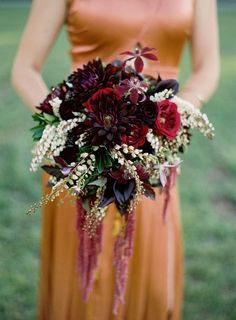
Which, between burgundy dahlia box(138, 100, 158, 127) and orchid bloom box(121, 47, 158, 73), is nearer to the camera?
burgundy dahlia box(138, 100, 158, 127)

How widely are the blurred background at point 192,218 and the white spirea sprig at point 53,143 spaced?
1989 millimetres

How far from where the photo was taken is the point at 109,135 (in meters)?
1.91

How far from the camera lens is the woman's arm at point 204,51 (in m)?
2.63

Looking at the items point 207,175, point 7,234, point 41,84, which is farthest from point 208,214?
point 41,84

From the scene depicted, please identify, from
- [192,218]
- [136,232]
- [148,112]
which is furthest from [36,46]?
[192,218]

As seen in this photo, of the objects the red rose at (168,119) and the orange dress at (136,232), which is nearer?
the red rose at (168,119)

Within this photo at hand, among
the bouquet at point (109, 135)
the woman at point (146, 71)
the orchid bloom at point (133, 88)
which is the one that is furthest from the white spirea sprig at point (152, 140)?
the woman at point (146, 71)

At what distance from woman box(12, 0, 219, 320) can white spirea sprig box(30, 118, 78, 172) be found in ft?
1.56

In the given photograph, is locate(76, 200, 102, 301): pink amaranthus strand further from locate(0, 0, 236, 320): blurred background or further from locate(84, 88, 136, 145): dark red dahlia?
locate(0, 0, 236, 320): blurred background

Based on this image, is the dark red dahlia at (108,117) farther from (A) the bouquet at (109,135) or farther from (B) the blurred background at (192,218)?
(B) the blurred background at (192,218)

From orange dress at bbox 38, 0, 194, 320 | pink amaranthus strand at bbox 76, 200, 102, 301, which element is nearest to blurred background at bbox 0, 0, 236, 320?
orange dress at bbox 38, 0, 194, 320

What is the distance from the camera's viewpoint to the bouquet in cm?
194

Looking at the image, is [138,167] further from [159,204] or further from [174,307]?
[174,307]

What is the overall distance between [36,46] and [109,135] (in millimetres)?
818
